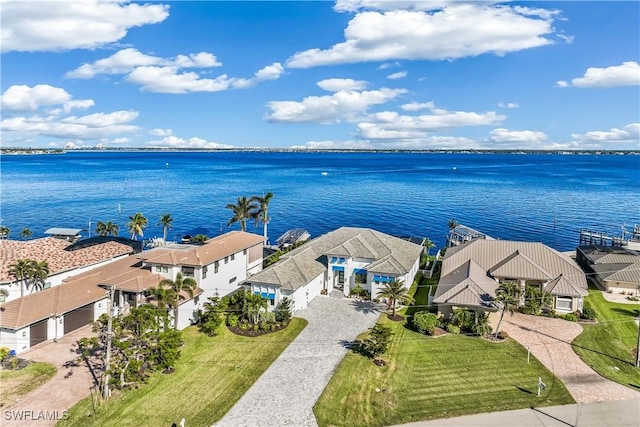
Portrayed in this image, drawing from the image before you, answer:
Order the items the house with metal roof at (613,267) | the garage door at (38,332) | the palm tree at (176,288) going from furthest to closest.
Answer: the house with metal roof at (613,267) → the palm tree at (176,288) → the garage door at (38,332)

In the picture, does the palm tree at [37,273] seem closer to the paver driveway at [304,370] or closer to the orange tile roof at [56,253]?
the orange tile roof at [56,253]

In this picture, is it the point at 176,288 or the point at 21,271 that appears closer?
the point at 176,288

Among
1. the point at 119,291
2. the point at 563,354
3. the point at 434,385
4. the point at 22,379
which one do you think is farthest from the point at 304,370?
the point at 563,354

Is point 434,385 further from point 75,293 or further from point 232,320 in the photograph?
point 75,293

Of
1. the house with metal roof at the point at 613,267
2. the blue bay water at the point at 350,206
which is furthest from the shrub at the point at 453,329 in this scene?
the blue bay water at the point at 350,206

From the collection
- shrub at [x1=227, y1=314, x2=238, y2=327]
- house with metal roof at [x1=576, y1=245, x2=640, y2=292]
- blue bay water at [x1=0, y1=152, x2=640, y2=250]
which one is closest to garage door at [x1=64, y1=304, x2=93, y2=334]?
shrub at [x1=227, y1=314, x2=238, y2=327]

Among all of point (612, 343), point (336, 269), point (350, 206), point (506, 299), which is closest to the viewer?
point (612, 343)

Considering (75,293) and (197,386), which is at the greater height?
(75,293)
